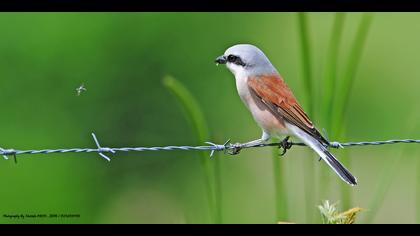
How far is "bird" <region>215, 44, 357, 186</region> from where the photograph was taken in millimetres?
4461

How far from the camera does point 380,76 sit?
831 cm

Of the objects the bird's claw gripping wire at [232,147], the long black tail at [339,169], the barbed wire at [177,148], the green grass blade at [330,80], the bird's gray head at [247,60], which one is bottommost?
the long black tail at [339,169]

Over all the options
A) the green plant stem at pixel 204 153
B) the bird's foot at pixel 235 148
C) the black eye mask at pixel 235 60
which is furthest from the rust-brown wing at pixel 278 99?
the green plant stem at pixel 204 153

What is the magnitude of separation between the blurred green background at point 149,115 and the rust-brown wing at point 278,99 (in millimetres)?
1625

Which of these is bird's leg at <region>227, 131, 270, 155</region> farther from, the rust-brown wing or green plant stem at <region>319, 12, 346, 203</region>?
green plant stem at <region>319, 12, 346, 203</region>

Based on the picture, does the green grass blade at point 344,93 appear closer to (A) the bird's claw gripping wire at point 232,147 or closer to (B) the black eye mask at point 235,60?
(A) the bird's claw gripping wire at point 232,147

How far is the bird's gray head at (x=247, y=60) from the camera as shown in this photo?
4781 millimetres

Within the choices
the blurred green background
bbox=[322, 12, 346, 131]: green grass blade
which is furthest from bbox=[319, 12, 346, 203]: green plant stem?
the blurred green background

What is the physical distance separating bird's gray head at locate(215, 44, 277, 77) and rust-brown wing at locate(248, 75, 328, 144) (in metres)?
0.06

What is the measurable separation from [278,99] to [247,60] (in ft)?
1.06

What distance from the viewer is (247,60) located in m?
4.80

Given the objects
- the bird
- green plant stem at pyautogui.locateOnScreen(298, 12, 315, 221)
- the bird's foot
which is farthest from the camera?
the bird

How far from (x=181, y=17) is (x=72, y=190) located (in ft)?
7.09

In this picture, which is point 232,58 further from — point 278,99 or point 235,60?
point 278,99
